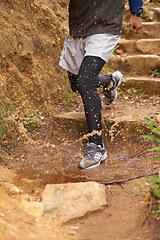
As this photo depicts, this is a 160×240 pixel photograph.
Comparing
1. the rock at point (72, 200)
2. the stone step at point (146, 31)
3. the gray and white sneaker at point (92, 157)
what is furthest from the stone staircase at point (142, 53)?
the rock at point (72, 200)

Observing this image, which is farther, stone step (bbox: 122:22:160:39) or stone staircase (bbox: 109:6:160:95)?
stone step (bbox: 122:22:160:39)

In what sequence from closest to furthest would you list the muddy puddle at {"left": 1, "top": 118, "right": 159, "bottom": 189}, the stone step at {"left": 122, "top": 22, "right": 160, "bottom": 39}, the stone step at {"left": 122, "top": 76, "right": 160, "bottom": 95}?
the muddy puddle at {"left": 1, "top": 118, "right": 159, "bottom": 189}
the stone step at {"left": 122, "top": 76, "right": 160, "bottom": 95}
the stone step at {"left": 122, "top": 22, "right": 160, "bottom": 39}

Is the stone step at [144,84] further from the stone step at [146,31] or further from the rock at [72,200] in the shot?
the rock at [72,200]

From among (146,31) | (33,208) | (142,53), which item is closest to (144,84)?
(142,53)

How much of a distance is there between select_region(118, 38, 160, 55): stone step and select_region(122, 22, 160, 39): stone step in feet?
0.57

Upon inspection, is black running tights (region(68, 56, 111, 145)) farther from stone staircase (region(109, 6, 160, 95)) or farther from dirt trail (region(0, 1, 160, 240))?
stone staircase (region(109, 6, 160, 95))

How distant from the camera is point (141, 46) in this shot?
4172mm

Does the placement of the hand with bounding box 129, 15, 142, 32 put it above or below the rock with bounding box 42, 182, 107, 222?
above

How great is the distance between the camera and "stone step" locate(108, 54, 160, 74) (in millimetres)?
3865

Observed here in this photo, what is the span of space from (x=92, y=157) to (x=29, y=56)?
1401 millimetres

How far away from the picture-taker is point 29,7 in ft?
10.3

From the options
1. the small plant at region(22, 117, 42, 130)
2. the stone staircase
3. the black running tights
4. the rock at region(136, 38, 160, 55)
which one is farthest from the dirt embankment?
the rock at region(136, 38, 160, 55)

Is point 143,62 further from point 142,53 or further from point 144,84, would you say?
point 144,84

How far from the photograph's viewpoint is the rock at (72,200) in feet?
5.15
